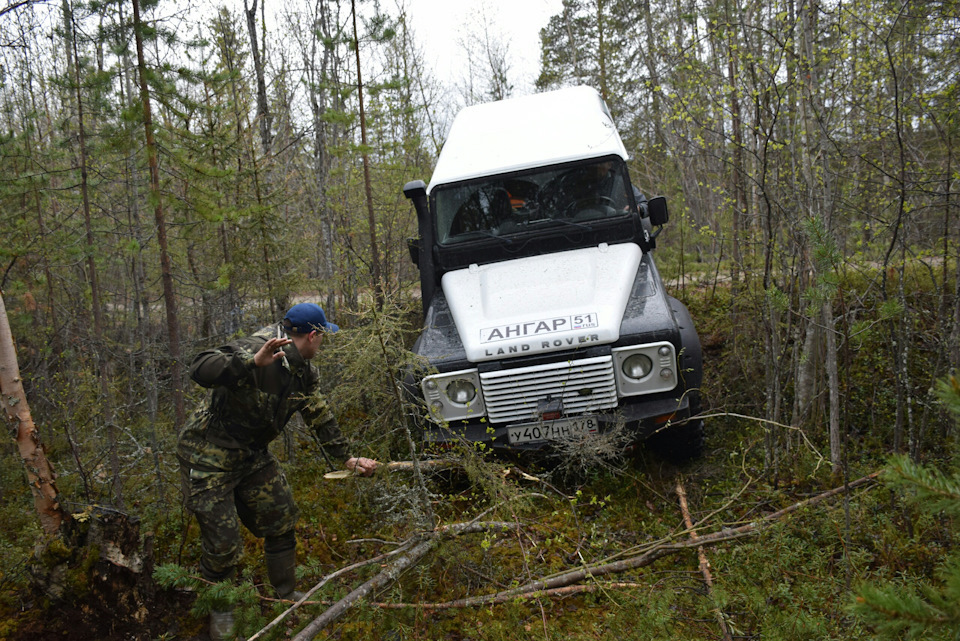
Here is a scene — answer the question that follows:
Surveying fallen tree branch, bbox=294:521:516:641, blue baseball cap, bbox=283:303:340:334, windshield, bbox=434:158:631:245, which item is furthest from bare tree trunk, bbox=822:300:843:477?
blue baseball cap, bbox=283:303:340:334

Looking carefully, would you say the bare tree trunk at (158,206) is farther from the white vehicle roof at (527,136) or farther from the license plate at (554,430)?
the license plate at (554,430)

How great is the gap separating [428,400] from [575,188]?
252 cm

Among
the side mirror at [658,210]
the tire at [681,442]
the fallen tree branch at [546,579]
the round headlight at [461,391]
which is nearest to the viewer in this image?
the fallen tree branch at [546,579]

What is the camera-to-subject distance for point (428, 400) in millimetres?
4703

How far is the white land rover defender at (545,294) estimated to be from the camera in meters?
4.53

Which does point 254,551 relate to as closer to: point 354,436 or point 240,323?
point 354,436

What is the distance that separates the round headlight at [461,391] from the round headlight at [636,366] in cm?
113

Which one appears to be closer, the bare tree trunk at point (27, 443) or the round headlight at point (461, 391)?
the bare tree trunk at point (27, 443)

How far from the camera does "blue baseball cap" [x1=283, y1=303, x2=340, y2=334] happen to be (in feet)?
11.2

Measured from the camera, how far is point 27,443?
148 inches

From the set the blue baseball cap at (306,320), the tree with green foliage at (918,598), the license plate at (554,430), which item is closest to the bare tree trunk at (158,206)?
the blue baseball cap at (306,320)

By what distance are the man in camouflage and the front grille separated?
4.03 feet

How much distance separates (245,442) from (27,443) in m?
1.42

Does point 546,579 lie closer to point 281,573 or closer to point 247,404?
point 281,573
